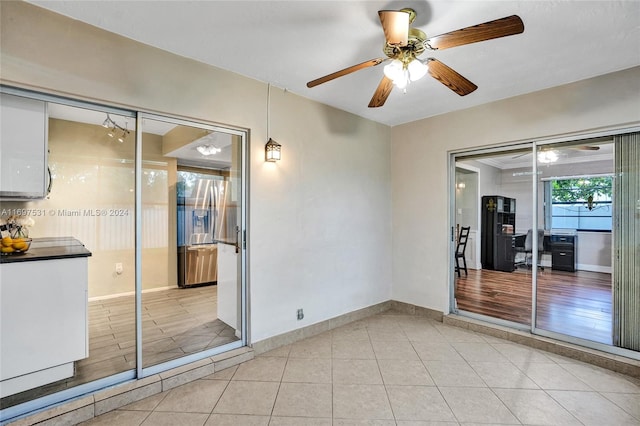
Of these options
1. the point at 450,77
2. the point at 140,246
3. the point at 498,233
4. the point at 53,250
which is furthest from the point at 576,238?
the point at 53,250

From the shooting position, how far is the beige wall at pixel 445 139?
112 inches

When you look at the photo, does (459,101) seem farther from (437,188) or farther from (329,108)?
(329,108)

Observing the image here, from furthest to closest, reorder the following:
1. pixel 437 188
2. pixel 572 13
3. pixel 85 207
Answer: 1. pixel 437 188
2. pixel 85 207
3. pixel 572 13

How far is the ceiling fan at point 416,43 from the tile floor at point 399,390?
2.33m

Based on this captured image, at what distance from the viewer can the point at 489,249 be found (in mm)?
4184

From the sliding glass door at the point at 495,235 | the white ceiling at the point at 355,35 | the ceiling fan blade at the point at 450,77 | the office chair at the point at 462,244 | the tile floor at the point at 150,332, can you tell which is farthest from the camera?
the office chair at the point at 462,244

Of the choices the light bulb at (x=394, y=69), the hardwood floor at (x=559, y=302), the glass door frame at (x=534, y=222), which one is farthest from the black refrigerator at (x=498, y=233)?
the light bulb at (x=394, y=69)

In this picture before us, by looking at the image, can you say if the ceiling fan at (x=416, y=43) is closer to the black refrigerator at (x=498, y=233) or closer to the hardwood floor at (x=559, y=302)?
the black refrigerator at (x=498, y=233)

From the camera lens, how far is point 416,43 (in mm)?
1948

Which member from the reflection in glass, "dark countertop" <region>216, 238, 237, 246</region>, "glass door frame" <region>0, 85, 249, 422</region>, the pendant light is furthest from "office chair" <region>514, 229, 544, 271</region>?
the reflection in glass

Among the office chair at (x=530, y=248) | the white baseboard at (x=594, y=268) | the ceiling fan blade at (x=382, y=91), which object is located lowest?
the white baseboard at (x=594, y=268)

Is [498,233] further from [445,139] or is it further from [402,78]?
[402,78]

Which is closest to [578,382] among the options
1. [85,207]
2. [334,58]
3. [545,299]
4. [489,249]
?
[545,299]

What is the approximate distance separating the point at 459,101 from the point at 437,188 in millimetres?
1101
